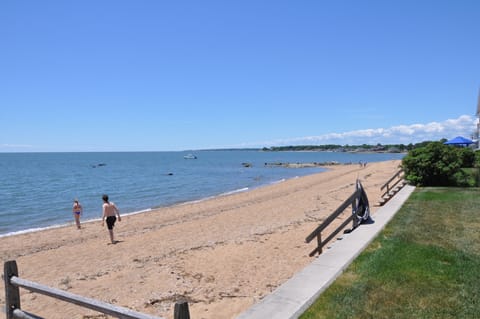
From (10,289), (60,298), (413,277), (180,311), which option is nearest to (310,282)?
(413,277)

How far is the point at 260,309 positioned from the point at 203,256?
584 cm

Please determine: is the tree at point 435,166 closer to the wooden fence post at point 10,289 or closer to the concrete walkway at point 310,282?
the concrete walkway at point 310,282

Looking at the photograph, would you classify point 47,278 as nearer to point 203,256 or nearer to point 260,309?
point 203,256

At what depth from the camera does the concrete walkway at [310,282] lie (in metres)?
4.70

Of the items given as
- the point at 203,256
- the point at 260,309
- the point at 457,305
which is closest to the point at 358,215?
the point at 203,256

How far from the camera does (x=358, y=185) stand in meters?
10.4

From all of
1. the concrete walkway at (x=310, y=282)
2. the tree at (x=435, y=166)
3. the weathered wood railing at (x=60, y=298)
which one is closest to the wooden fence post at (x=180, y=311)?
the weathered wood railing at (x=60, y=298)

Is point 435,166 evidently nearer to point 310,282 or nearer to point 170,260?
point 170,260

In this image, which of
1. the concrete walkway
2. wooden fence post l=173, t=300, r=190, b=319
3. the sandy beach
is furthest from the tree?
wooden fence post l=173, t=300, r=190, b=319

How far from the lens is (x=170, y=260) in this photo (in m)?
10.2

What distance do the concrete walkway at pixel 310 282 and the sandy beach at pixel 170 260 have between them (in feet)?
4.32

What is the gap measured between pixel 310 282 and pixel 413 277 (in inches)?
64.6

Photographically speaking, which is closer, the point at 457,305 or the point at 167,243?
the point at 457,305

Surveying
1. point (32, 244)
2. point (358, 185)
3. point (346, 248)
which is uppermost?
point (358, 185)
